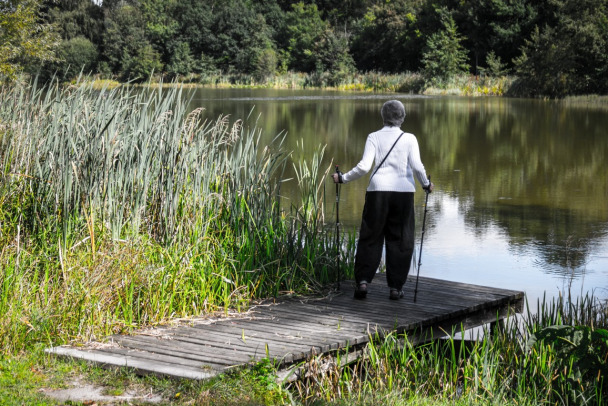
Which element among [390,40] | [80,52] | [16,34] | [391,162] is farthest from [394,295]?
[80,52]

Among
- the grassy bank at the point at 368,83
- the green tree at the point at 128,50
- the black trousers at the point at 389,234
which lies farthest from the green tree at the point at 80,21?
the black trousers at the point at 389,234

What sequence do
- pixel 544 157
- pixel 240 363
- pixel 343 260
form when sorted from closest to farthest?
1. pixel 240 363
2. pixel 343 260
3. pixel 544 157

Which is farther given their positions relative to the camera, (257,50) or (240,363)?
(257,50)

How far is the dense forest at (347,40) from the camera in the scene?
4209 centimetres

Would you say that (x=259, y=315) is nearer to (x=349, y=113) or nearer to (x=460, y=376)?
(x=460, y=376)

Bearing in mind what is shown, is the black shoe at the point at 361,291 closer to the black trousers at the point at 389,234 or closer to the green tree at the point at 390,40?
the black trousers at the point at 389,234

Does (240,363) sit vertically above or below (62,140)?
below

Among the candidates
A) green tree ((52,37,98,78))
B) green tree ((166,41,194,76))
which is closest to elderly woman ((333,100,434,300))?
green tree ((52,37,98,78))

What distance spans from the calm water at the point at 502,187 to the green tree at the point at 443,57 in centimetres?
1686

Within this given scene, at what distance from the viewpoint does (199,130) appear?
7707 mm

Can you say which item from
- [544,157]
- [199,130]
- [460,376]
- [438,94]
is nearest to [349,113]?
[544,157]

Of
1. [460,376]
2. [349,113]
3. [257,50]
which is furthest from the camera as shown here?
[257,50]

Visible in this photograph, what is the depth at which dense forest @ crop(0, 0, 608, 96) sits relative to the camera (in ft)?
138

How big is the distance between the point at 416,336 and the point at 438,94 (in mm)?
45213
